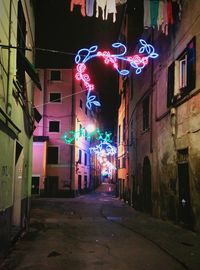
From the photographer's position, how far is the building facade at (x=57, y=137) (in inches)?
1449

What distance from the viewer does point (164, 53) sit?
15.9m

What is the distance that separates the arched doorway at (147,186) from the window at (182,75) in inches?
227

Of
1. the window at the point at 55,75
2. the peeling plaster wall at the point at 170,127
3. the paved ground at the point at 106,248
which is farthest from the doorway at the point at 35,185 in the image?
the paved ground at the point at 106,248

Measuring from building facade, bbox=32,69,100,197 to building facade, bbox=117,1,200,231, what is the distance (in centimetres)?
1783

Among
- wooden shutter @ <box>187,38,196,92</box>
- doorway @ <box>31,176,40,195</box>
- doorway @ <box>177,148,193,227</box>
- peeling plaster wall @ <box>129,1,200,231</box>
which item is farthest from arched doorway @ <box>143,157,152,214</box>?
doorway @ <box>31,176,40,195</box>

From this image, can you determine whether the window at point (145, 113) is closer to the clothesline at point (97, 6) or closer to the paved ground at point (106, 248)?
the paved ground at point (106, 248)

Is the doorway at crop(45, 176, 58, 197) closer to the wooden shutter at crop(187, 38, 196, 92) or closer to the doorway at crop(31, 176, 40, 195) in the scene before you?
the doorway at crop(31, 176, 40, 195)

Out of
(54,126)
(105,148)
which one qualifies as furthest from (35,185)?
(105,148)

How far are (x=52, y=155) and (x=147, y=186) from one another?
20.1 meters

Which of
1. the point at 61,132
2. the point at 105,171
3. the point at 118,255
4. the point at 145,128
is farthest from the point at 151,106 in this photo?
the point at 105,171

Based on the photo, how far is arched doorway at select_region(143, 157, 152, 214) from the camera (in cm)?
1924

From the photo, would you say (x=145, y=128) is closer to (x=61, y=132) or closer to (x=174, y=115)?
(x=174, y=115)

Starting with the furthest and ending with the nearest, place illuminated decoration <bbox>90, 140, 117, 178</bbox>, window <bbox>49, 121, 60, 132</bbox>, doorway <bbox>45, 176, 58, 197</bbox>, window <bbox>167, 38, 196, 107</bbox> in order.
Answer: window <bbox>49, 121, 60, 132</bbox> < doorway <bbox>45, 176, 58, 197</bbox> < illuminated decoration <bbox>90, 140, 117, 178</bbox> < window <bbox>167, 38, 196, 107</bbox>

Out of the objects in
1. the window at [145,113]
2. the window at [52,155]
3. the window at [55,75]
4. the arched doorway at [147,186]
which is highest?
the window at [55,75]
